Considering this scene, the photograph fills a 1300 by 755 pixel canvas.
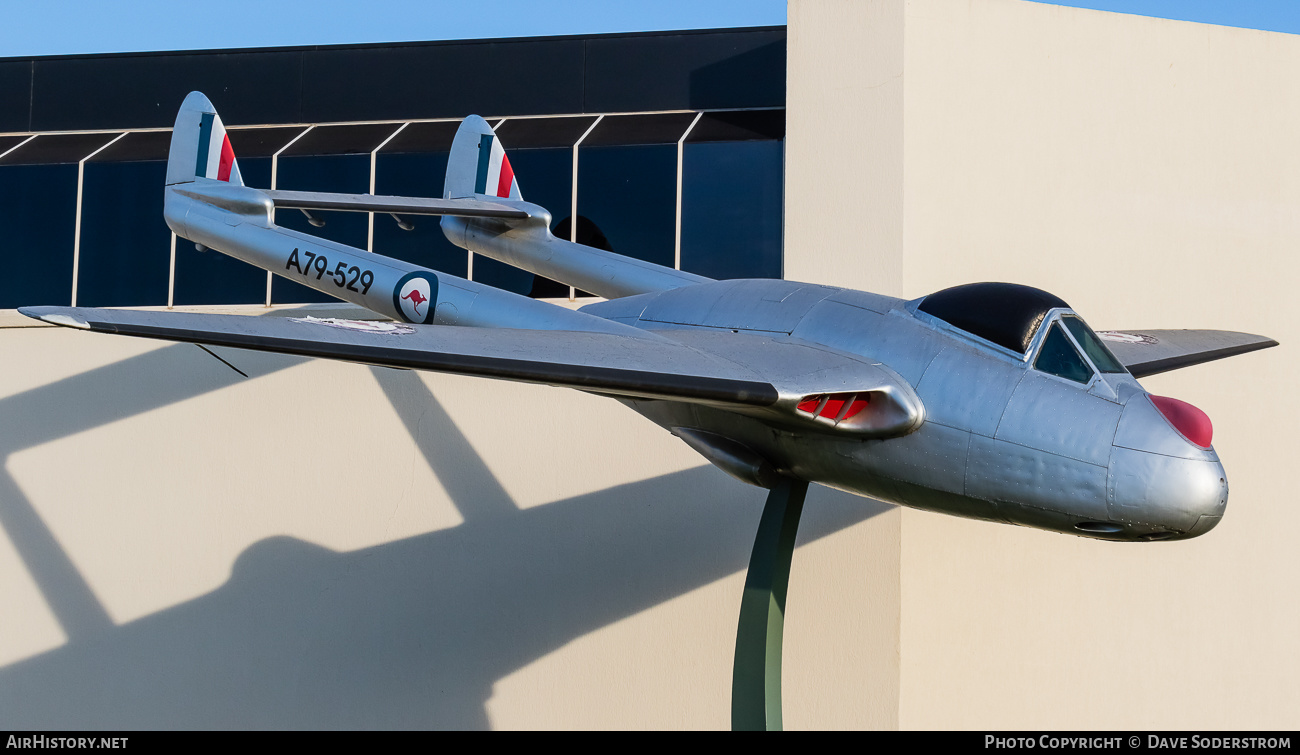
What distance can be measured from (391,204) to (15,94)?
10091mm

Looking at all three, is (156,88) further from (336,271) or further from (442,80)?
(336,271)

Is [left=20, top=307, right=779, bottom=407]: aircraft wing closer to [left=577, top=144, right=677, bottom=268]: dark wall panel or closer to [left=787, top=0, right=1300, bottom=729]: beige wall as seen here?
[left=787, top=0, right=1300, bottom=729]: beige wall

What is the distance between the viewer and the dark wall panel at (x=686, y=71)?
1636cm

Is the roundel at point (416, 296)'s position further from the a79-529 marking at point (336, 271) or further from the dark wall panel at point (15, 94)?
the dark wall panel at point (15, 94)

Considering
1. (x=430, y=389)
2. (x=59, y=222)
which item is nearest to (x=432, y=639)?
(x=430, y=389)

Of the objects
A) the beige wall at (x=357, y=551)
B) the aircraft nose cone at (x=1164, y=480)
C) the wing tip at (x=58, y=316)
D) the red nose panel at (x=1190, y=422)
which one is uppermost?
the wing tip at (x=58, y=316)

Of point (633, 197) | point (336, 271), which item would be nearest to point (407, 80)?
point (633, 197)

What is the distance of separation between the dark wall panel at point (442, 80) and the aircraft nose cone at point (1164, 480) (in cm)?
1126

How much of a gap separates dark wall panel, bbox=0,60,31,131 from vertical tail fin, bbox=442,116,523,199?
28.8ft

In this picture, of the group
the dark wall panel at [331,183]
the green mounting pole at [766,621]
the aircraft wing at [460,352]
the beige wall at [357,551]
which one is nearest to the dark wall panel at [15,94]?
the beige wall at [357,551]

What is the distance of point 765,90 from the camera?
16281 millimetres

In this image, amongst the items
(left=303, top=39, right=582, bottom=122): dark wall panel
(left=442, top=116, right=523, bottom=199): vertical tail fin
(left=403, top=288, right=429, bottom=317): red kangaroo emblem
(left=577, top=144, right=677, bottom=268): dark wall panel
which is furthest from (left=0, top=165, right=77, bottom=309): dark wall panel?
(left=577, top=144, right=677, bottom=268): dark wall panel

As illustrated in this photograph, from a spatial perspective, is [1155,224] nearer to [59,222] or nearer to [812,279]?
[812,279]
